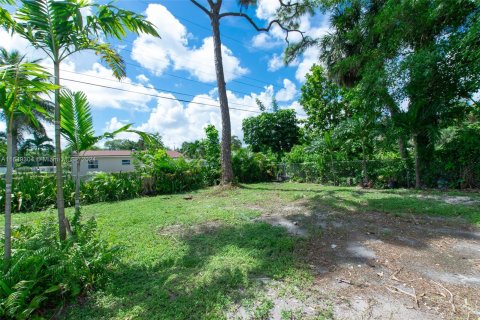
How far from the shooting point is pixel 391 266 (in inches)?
116

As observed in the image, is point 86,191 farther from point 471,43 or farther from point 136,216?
point 471,43

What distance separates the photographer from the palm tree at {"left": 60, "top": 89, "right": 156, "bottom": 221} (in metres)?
3.44

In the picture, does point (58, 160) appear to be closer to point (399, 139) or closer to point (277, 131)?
point (399, 139)

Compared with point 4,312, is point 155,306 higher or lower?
lower

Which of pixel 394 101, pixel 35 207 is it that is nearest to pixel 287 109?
pixel 394 101

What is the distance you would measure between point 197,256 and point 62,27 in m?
3.34

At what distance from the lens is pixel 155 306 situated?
7.54 ft

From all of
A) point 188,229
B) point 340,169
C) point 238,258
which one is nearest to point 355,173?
point 340,169

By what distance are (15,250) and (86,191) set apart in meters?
6.00

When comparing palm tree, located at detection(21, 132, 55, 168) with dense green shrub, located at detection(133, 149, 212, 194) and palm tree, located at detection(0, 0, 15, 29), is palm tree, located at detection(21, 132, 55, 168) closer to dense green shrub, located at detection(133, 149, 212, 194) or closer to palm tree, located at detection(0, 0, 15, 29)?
dense green shrub, located at detection(133, 149, 212, 194)

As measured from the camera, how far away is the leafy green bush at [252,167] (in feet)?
42.2

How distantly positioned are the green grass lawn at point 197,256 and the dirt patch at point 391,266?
0.31m

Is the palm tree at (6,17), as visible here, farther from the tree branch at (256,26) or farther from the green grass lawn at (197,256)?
the tree branch at (256,26)

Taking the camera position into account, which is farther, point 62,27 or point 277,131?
point 277,131
